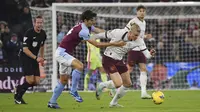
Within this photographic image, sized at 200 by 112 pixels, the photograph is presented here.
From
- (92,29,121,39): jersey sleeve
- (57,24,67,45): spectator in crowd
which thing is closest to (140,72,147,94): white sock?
(92,29,121,39): jersey sleeve

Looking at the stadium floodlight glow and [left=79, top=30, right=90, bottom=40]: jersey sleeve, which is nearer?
[left=79, top=30, right=90, bottom=40]: jersey sleeve

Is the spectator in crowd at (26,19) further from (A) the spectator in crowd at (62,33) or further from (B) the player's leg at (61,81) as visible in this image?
(B) the player's leg at (61,81)

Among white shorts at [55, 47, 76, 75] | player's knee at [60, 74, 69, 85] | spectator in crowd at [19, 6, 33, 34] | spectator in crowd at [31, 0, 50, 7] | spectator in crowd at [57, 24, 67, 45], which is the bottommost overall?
player's knee at [60, 74, 69, 85]

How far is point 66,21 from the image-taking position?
81.2ft

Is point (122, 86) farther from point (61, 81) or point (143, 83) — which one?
point (143, 83)

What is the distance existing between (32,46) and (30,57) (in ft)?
Answer: 1.05

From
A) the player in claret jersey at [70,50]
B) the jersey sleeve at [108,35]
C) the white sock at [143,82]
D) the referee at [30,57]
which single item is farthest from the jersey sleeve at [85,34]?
the white sock at [143,82]

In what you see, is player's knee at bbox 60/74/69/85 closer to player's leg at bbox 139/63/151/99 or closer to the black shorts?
the black shorts

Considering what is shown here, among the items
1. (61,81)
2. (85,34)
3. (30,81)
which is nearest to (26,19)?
(30,81)

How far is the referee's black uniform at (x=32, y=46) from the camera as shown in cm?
1588

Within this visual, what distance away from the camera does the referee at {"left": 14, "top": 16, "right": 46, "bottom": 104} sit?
15.8 m

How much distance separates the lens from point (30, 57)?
15938 mm

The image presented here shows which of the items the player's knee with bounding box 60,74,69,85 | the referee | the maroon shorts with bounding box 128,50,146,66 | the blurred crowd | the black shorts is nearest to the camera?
the player's knee with bounding box 60,74,69,85

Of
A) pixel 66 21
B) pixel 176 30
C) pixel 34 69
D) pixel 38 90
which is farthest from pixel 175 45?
pixel 34 69
